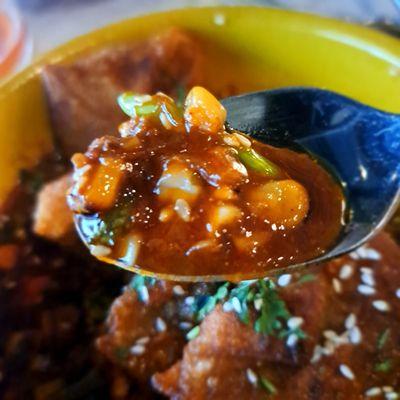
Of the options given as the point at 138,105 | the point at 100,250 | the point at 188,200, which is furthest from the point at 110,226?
the point at 138,105

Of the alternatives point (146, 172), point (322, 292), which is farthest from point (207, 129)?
point (322, 292)

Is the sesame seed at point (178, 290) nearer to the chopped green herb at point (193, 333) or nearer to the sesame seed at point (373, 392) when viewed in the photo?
the chopped green herb at point (193, 333)

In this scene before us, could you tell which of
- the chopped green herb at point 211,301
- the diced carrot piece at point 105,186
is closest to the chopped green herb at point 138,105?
the diced carrot piece at point 105,186

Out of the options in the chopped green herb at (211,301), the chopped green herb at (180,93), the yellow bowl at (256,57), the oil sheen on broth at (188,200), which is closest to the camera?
the oil sheen on broth at (188,200)

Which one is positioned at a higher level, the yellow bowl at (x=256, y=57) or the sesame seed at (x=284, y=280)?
the yellow bowl at (x=256, y=57)

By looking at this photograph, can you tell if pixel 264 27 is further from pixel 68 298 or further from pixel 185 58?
pixel 68 298

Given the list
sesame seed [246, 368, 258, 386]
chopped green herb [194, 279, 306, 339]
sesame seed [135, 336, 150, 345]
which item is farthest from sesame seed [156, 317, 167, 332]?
sesame seed [246, 368, 258, 386]
